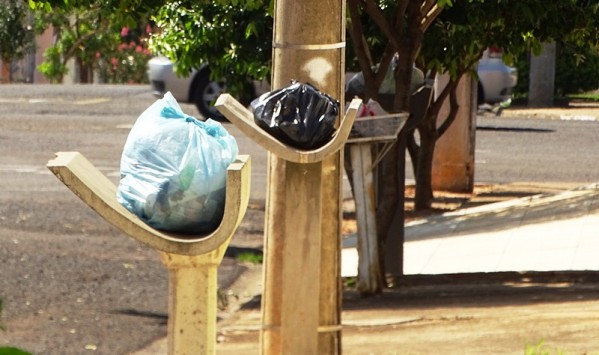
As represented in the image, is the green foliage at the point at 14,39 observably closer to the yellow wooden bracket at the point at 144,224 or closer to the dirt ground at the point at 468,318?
the dirt ground at the point at 468,318

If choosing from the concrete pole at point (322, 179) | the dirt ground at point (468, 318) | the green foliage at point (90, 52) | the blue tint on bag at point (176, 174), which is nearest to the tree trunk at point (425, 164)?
the dirt ground at point (468, 318)

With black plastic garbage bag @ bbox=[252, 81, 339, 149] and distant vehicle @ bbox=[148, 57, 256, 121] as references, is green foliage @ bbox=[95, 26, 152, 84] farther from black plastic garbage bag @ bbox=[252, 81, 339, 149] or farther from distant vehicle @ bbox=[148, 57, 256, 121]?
black plastic garbage bag @ bbox=[252, 81, 339, 149]

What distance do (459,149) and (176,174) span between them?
12799 mm

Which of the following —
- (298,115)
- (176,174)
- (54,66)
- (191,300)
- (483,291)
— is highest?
(298,115)

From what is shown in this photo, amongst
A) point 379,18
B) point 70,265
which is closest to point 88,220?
point 70,265

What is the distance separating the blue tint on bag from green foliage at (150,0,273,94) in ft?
22.9

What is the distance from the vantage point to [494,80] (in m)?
25.8

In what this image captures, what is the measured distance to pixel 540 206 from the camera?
14.1 meters

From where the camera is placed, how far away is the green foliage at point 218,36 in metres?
11.6

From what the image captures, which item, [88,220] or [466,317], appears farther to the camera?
[88,220]

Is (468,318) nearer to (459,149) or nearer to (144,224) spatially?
(144,224)

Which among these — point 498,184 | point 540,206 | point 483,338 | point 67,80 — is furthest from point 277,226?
point 67,80

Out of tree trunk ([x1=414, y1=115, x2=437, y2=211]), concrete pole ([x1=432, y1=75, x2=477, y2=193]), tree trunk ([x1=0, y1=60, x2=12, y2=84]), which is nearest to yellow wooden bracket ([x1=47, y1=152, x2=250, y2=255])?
tree trunk ([x1=414, y1=115, x2=437, y2=211])

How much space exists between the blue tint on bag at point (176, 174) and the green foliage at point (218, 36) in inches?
275
